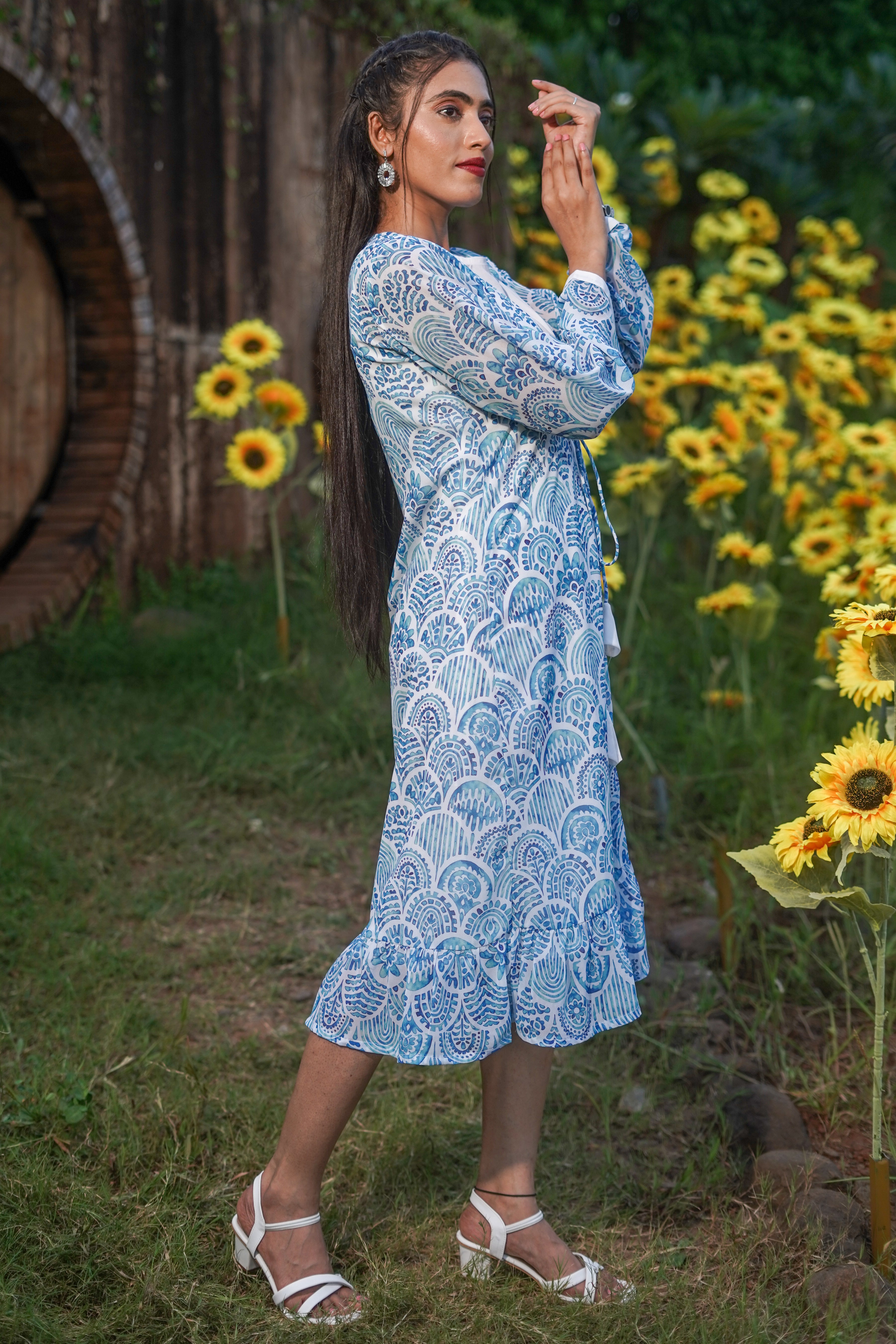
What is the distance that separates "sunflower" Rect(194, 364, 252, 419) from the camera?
12.3 ft

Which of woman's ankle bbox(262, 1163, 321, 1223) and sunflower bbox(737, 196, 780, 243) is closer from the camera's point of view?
woman's ankle bbox(262, 1163, 321, 1223)

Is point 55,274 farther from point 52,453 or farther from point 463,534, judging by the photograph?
point 463,534

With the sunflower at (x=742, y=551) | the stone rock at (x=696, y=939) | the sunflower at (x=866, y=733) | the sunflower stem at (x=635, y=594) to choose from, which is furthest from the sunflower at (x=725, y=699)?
the sunflower at (x=866, y=733)

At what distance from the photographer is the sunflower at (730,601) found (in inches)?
124

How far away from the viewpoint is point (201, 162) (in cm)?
459

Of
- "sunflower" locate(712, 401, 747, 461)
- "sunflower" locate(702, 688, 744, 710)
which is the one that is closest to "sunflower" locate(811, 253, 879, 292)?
"sunflower" locate(712, 401, 747, 461)

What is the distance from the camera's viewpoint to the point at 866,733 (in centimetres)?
194

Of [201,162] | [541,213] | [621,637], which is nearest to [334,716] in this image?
[621,637]

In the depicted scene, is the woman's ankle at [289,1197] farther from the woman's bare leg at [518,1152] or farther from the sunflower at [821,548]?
the sunflower at [821,548]

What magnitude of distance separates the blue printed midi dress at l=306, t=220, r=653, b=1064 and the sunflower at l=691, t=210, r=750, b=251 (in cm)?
370

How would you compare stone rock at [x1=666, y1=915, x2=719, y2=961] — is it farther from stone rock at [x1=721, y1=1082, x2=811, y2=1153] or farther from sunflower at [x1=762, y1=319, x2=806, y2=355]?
sunflower at [x1=762, y1=319, x2=806, y2=355]

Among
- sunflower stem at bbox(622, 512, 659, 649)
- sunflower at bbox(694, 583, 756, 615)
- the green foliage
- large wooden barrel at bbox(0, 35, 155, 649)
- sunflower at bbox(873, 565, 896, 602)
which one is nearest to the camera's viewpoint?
sunflower at bbox(873, 565, 896, 602)

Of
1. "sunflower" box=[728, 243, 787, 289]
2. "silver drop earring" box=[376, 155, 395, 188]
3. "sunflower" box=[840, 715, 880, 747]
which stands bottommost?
"sunflower" box=[840, 715, 880, 747]

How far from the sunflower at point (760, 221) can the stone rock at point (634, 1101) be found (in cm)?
406
